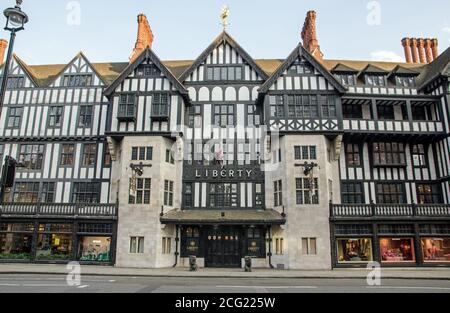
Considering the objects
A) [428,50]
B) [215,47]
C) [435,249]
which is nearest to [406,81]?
[428,50]

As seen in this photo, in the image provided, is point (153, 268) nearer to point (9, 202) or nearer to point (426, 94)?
point (9, 202)

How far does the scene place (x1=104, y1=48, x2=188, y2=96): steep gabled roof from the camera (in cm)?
2544

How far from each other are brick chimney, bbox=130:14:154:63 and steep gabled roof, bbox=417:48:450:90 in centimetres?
2696

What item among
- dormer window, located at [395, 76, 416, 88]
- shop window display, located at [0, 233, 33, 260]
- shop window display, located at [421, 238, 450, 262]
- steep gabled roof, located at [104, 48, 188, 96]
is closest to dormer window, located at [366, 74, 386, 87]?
dormer window, located at [395, 76, 416, 88]

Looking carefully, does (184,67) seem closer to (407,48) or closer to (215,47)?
(215,47)

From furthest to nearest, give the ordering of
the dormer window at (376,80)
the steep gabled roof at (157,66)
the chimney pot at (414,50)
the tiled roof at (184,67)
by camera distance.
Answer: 1. the chimney pot at (414,50)
2. the tiled roof at (184,67)
3. the dormer window at (376,80)
4. the steep gabled roof at (157,66)

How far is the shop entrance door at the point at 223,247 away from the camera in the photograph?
78.7 feet

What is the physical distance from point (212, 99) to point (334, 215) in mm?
14038

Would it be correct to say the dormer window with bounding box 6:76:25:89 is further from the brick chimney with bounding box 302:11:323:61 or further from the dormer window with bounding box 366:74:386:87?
the dormer window with bounding box 366:74:386:87

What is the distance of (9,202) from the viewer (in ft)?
82.3

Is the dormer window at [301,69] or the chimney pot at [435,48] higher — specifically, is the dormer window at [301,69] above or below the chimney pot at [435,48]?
below

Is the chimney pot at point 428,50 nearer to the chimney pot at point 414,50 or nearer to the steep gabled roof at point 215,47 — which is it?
the chimney pot at point 414,50

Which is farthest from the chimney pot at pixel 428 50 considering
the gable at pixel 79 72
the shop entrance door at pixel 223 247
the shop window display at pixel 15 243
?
the shop window display at pixel 15 243

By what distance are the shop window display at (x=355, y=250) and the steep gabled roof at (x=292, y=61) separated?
1195 cm
